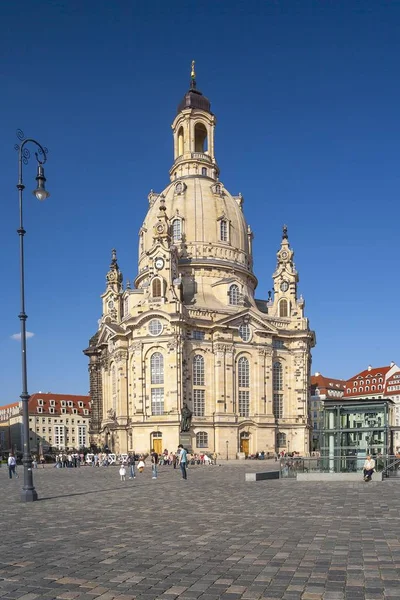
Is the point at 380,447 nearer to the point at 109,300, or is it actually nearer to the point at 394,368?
the point at 109,300

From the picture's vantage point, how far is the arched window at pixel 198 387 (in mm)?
66425

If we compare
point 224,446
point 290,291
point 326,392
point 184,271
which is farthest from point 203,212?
point 326,392

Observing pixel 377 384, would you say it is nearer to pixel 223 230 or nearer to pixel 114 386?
pixel 223 230

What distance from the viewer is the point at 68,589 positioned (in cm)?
810

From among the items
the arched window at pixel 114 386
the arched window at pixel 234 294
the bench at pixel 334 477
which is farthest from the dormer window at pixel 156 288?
the bench at pixel 334 477

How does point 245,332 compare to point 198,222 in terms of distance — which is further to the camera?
point 198,222

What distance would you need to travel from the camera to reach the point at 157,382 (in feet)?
215

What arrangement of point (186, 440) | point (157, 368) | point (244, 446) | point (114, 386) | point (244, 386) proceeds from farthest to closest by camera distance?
point (114, 386) < point (244, 386) < point (244, 446) < point (157, 368) < point (186, 440)

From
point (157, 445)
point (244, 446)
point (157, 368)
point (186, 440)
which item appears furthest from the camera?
point (244, 446)

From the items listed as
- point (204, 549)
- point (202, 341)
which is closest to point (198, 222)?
point (202, 341)

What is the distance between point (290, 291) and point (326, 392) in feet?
168

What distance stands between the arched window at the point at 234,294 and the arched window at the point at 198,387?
9.58 m

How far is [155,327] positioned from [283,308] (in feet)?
65.4

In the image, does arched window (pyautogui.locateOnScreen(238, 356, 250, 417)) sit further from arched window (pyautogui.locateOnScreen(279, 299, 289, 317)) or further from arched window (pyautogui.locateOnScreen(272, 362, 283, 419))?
arched window (pyautogui.locateOnScreen(279, 299, 289, 317))
